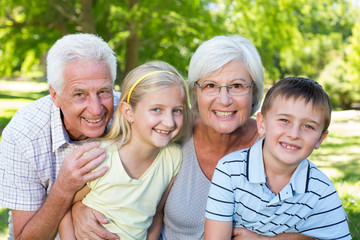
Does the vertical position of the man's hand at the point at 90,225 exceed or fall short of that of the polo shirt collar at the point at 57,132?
it falls short

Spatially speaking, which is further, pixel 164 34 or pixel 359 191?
pixel 164 34

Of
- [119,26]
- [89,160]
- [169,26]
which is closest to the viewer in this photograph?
[89,160]

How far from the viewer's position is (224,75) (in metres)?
2.49

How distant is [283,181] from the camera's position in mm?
2320

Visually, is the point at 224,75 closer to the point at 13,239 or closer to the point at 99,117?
the point at 99,117

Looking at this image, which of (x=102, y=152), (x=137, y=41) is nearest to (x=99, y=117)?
(x=102, y=152)

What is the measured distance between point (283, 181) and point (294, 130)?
373 millimetres

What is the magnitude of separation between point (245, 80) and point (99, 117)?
0.98 meters

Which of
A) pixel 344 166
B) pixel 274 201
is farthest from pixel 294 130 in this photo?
pixel 344 166

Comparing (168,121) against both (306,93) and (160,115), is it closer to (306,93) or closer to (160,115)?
(160,115)

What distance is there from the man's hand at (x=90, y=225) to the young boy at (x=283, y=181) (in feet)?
2.18

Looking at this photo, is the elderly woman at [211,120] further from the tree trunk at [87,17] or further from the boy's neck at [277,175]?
the tree trunk at [87,17]

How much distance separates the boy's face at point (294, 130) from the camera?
2133 mm

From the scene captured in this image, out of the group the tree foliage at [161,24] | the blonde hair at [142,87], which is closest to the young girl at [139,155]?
the blonde hair at [142,87]
